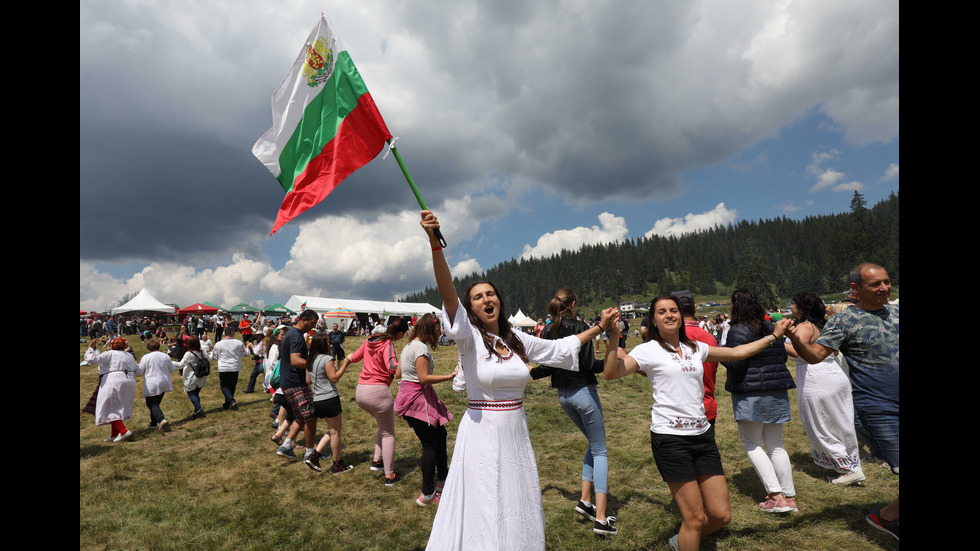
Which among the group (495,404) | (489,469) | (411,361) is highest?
(495,404)

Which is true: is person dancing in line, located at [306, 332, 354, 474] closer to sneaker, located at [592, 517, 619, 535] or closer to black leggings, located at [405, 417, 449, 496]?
black leggings, located at [405, 417, 449, 496]

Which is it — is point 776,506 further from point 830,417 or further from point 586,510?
point 586,510

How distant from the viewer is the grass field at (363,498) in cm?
440

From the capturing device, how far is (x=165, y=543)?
4645 millimetres

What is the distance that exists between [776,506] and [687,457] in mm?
2217

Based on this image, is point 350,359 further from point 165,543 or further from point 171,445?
point 171,445

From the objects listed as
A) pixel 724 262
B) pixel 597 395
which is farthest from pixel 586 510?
pixel 724 262

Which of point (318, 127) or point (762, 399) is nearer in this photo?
point (318, 127)

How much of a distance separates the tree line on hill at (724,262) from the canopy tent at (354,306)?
191ft

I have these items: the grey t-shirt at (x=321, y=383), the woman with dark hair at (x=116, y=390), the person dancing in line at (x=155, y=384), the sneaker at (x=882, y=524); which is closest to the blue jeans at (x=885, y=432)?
the sneaker at (x=882, y=524)

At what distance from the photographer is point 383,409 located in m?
6.09
